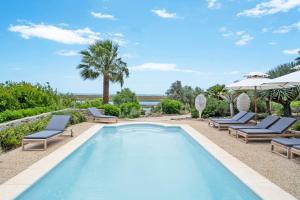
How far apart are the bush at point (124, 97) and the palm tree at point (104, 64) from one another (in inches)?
76.6

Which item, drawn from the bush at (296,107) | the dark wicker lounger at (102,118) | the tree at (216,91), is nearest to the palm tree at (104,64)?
the dark wicker lounger at (102,118)

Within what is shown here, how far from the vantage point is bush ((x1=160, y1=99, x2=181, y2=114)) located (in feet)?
69.5

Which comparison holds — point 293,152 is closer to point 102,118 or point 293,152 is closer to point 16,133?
point 16,133

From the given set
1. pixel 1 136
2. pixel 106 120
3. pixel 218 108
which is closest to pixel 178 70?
pixel 218 108

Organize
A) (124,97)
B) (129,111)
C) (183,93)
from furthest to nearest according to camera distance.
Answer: (183,93), (124,97), (129,111)

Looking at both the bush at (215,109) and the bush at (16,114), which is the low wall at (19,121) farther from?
the bush at (215,109)

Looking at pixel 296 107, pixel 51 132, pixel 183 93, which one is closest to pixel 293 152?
pixel 51 132

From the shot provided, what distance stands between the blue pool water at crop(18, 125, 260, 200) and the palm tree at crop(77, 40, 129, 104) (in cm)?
973

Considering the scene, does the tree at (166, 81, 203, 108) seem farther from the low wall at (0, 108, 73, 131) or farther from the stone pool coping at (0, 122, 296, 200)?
the stone pool coping at (0, 122, 296, 200)

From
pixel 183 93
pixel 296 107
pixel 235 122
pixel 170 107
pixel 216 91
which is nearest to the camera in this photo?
pixel 235 122

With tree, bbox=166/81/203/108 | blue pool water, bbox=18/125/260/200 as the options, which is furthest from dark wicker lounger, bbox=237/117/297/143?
tree, bbox=166/81/203/108

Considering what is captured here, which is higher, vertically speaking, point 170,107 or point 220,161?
point 170,107

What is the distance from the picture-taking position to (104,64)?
20078 mm

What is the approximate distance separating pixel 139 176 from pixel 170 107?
14541 mm
